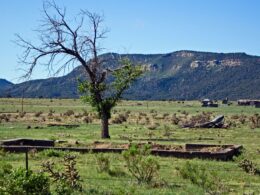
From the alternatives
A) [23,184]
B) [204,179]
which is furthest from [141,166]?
[23,184]

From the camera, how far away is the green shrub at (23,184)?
36.6 ft

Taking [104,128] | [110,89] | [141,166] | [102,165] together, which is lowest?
[102,165]

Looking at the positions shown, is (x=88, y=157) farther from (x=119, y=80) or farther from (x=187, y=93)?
(x=187, y=93)

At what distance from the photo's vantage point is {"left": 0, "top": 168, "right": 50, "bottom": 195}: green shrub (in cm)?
1116

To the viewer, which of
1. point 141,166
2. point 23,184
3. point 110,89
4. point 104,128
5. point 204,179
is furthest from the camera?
point 110,89

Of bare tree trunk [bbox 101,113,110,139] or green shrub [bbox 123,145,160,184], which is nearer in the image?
green shrub [bbox 123,145,160,184]

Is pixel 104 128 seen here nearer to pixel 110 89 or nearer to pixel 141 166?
pixel 110 89

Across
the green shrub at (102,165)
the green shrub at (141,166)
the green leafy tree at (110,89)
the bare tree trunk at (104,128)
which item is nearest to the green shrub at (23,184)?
the green shrub at (141,166)

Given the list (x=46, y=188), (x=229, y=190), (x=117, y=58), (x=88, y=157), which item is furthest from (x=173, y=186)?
(x=117, y=58)

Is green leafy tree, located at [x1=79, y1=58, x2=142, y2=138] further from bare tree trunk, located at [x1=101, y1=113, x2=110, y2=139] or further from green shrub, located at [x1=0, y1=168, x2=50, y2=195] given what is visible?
green shrub, located at [x1=0, y1=168, x2=50, y2=195]

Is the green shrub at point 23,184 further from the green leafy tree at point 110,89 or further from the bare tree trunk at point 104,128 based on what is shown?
the green leafy tree at point 110,89

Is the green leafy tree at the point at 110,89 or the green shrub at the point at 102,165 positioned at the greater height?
the green leafy tree at the point at 110,89

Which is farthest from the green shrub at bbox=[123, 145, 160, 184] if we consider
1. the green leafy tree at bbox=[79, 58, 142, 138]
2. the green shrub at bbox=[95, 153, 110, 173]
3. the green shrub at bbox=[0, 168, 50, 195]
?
the green leafy tree at bbox=[79, 58, 142, 138]

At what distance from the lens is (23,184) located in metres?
11.2
